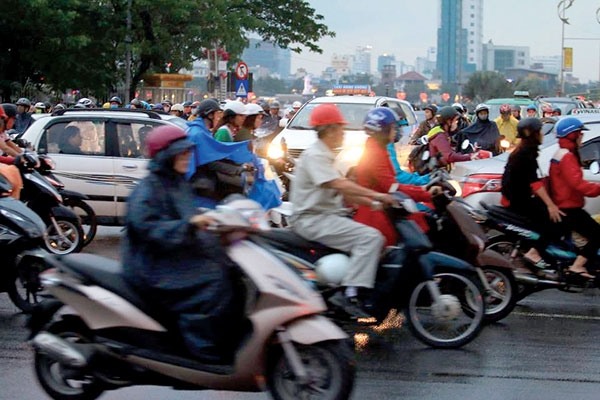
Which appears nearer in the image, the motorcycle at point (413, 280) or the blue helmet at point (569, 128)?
the motorcycle at point (413, 280)

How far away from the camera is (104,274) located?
20.3ft

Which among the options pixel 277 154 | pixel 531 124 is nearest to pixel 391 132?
pixel 531 124

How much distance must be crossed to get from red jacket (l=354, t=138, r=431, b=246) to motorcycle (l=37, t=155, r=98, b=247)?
17.2 ft

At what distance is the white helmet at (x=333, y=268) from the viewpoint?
786 centimetres

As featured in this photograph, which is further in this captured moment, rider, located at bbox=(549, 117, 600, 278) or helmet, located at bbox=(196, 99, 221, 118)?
helmet, located at bbox=(196, 99, 221, 118)

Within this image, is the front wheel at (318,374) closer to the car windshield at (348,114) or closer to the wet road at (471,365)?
the wet road at (471,365)

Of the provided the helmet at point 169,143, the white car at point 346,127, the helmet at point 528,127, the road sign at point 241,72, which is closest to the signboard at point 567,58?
the road sign at point 241,72

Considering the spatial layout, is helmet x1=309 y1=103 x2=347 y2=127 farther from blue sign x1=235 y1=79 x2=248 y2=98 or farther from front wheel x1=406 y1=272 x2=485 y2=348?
blue sign x1=235 y1=79 x2=248 y2=98

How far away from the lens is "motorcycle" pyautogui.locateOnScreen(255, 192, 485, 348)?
792 cm

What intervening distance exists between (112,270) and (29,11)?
113 feet

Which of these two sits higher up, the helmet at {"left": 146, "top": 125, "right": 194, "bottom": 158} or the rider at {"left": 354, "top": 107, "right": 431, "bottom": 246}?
the helmet at {"left": 146, "top": 125, "right": 194, "bottom": 158}

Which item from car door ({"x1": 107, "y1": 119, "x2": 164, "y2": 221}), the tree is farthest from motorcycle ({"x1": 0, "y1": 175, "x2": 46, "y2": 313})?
the tree

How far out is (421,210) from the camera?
29.8ft

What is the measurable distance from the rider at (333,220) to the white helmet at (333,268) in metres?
0.04
